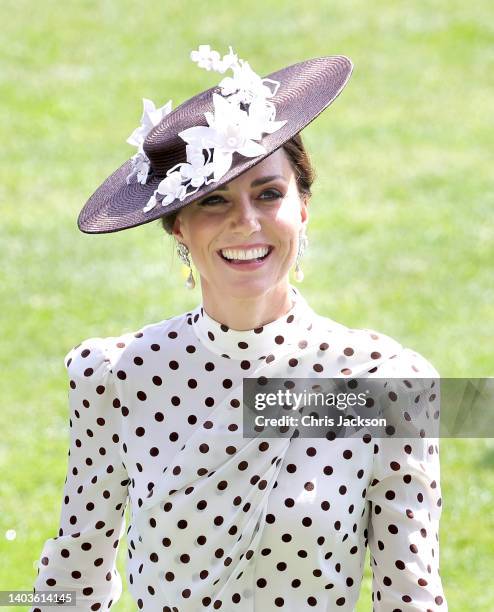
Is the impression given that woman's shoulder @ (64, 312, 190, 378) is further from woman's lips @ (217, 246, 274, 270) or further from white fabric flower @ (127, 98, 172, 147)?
white fabric flower @ (127, 98, 172, 147)

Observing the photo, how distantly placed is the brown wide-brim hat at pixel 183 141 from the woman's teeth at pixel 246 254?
0.55 feet

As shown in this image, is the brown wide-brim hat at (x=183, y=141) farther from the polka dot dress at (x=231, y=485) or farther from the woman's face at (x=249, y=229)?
the polka dot dress at (x=231, y=485)

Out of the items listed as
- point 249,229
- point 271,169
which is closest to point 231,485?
point 249,229

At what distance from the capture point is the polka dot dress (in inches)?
117

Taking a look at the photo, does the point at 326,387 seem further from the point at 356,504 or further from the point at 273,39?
the point at 273,39

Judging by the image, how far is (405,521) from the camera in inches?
116

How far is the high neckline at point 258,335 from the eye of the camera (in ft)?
10.2

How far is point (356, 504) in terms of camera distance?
298cm

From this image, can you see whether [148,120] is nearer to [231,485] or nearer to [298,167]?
[298,167]

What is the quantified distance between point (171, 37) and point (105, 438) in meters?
10.3

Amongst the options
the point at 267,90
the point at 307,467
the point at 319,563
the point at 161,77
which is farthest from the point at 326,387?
the point at 161,77

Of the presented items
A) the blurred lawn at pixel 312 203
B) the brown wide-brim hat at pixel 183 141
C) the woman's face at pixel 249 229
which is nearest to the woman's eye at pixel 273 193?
the woman's face at pixel 249 229

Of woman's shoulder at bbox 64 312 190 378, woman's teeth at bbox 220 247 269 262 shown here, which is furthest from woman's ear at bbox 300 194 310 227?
woman's shoulder at bbox 64 312 190 378

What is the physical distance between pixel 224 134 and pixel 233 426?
687 millimetres
